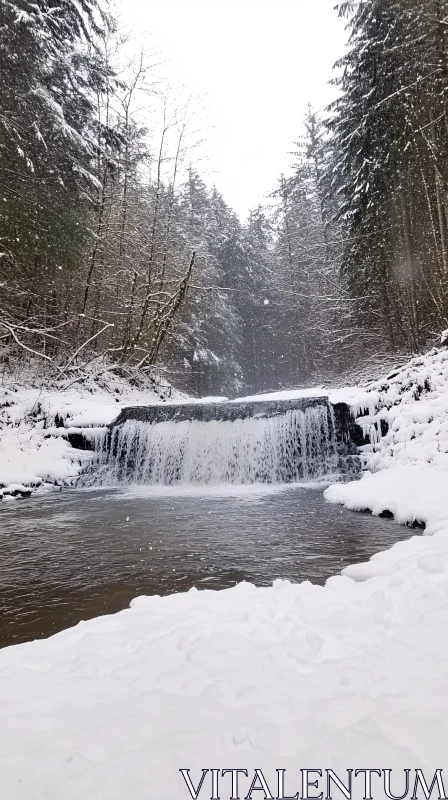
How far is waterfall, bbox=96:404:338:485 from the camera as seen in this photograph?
9633mm

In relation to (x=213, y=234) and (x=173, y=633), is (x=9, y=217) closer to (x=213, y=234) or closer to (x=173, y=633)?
(x=173, y=633)

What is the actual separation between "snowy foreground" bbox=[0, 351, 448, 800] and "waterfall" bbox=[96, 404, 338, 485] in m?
6.32

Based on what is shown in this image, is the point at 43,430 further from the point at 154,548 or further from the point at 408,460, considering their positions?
the point at 408,460

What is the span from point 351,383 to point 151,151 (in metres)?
12.2

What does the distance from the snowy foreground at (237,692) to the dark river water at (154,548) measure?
2.48 ft

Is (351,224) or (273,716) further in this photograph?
(351,224)

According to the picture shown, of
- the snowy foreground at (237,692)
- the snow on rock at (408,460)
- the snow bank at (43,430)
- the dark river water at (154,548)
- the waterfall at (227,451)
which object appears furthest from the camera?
the snow bank at (43,430)

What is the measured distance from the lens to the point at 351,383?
1526 cm

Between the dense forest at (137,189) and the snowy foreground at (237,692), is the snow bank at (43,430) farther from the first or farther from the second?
the snowy foreground at (237,692)

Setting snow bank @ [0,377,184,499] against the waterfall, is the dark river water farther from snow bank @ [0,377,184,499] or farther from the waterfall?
snow bank @ [0,377,184,499]

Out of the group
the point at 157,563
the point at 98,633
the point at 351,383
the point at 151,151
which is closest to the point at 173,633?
the point at 98,633

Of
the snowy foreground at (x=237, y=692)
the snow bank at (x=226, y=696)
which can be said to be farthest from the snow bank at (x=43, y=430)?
the snow bank at (x=226, y=696)

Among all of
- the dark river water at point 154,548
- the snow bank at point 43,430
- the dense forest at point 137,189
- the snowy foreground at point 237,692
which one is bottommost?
the dark river water at point 154,548

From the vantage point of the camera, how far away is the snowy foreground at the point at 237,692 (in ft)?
4.55
